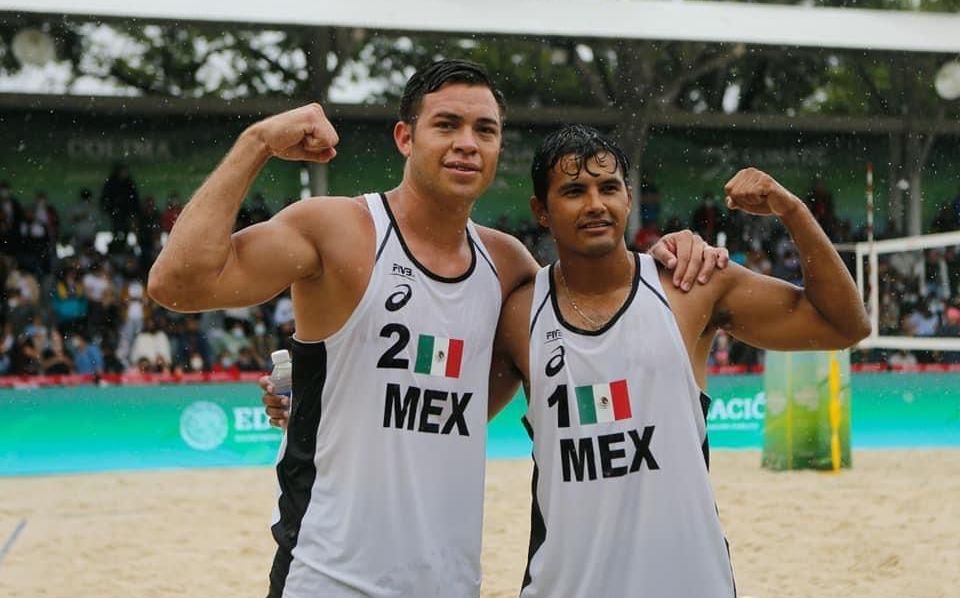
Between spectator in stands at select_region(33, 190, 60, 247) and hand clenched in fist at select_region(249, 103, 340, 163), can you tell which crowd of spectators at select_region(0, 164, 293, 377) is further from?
hand clenched in fist at select_region(249, 103, 340, 163)

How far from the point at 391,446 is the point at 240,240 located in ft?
1.82

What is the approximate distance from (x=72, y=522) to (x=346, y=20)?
6205mm

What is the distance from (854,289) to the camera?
2.73 m

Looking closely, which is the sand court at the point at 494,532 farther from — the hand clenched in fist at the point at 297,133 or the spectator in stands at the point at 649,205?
the spectator in stands at the point at 649,205

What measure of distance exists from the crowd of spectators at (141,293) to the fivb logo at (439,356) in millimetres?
10442

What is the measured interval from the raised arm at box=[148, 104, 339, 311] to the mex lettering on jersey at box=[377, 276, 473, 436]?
238mm

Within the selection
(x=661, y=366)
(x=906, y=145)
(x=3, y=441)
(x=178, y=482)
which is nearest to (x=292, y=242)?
(x=661, y=366)

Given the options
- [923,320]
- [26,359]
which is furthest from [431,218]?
[923,320]

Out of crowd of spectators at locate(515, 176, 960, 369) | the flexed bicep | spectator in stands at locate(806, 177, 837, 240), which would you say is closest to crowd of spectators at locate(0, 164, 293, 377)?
crowd of spectators at locate(515, 176, 960, 369)

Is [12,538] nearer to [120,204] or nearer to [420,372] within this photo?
[420,372]

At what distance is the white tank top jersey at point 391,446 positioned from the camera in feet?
8.28

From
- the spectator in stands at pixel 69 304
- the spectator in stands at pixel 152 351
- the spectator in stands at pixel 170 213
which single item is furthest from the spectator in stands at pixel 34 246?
the spectator in stands at pixel 152 351

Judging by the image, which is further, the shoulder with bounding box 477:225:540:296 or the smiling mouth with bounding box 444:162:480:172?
the shoulder with bounding box 477:225:540:296

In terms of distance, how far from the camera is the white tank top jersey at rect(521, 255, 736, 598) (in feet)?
8.41
